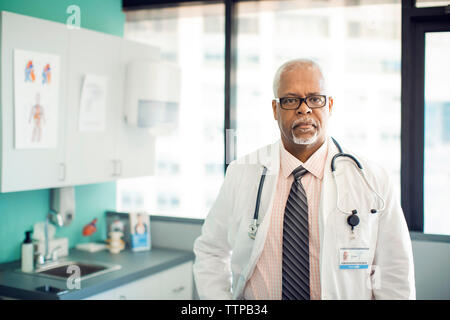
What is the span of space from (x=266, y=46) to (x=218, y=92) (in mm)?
399

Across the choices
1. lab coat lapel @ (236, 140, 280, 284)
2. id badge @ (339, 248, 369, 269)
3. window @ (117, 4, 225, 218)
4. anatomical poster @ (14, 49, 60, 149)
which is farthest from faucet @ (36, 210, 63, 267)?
id badge @ (339, 248, 369, 269)

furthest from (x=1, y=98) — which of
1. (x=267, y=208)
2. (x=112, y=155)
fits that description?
(x=267, y=208)

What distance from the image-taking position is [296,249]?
1.28m

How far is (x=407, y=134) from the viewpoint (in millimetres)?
2375

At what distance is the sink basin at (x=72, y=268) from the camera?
7.52 ft

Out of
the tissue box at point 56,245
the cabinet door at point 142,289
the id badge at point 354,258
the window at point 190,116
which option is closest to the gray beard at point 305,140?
the id badge at point 354,258

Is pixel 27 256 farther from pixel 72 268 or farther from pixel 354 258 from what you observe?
pixel 354 258

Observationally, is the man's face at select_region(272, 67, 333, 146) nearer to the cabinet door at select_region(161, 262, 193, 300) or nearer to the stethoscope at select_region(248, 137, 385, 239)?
the stethoscope at select_region(248, 137, 385, 239)

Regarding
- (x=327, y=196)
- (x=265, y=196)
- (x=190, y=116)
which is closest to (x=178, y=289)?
A: (x=190, y=116)

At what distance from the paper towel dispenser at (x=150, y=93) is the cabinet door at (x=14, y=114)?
432mm

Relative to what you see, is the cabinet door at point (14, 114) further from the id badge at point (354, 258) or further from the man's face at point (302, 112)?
the id badge at point (354, 258)

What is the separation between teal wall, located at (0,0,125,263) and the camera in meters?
2.32

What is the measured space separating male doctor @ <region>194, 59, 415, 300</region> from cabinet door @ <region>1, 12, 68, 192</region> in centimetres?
105
